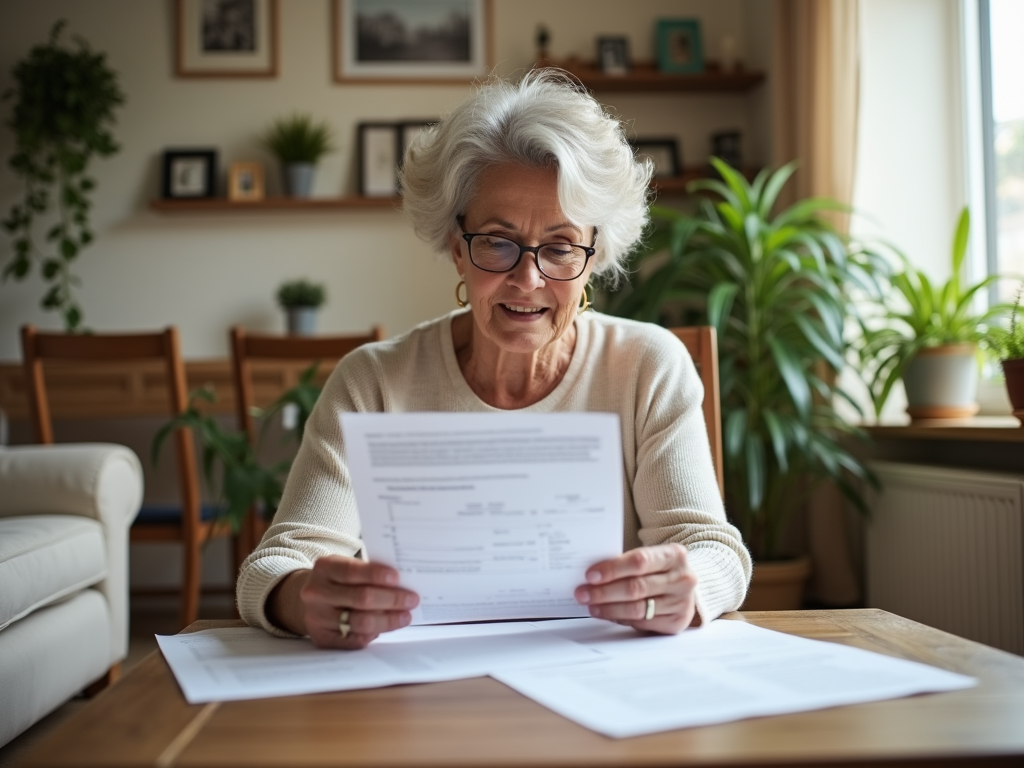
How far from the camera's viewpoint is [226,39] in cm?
389

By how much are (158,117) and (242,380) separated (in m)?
1.51

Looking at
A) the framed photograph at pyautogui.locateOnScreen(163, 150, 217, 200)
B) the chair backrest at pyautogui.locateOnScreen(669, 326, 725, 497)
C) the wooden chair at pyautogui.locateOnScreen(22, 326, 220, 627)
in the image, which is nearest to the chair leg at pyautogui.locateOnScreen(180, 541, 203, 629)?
the wooden chair at pyautogui.locateOnScreen(22, 326, 220, 627)

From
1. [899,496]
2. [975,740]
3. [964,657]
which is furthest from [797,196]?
[975,740]

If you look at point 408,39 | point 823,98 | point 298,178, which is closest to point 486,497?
point 823,98

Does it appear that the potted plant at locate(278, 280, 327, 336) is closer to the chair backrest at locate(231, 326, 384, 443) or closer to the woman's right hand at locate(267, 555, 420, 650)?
the chair backrest at locate(231, 326, 384, 443)

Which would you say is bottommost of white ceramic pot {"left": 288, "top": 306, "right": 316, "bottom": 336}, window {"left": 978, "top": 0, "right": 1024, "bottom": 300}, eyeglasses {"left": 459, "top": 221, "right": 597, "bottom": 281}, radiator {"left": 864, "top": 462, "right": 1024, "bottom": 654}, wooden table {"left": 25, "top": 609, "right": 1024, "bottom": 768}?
radiator {"left": 864, "top": 462, "right": 1024, "bottom": 654}

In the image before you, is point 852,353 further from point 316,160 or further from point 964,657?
point 964,657

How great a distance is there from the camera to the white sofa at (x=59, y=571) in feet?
6.04

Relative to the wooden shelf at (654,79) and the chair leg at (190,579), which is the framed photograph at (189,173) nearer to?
the wooden shelf at (654,79)

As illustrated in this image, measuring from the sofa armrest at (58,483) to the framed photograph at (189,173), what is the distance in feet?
5.55

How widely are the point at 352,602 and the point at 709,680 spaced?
1.02 ft

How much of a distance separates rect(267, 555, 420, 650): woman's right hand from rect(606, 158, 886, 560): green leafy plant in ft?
5.75

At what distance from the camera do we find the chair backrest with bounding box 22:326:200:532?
2.79 m

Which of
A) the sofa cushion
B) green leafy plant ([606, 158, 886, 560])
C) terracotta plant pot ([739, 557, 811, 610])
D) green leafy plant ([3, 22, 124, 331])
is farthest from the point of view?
green leafy plant ([3, 22, 124, 331])
